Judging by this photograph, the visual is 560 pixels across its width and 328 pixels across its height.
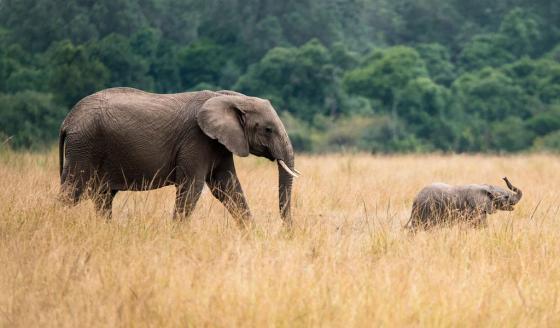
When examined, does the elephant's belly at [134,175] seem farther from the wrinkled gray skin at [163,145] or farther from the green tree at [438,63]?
the green tree at [438,63]

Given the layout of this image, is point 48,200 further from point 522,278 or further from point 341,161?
point 341,161

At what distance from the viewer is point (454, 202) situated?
8008 millimetres

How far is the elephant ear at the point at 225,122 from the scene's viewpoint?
7.61 metres

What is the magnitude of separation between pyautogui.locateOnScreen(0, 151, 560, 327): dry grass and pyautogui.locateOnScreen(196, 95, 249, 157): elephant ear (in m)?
0.60

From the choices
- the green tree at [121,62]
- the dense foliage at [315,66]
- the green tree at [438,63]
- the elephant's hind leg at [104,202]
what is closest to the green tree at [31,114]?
the dense foliage at [315,66]

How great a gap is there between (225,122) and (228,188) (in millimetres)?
607

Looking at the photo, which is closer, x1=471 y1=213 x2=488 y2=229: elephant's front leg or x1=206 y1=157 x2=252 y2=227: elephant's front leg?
x1=471 y1=213 x2=488 y2=229: elephant's front leg

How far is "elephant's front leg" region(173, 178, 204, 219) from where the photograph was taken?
299 inches

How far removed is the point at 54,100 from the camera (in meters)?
33.8

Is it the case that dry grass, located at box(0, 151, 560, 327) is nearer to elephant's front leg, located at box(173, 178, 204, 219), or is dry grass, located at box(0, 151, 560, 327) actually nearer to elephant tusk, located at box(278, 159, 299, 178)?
elephant's front leg, located at box(173, 178, 204, 219)

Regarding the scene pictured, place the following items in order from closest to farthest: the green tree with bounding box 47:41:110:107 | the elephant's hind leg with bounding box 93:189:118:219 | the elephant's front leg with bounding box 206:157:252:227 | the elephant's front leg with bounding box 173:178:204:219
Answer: the elephant's hind leg with bounding box 93:189:118:219 < the elephant's front leg with bounding box 173:178:204:219 < the elephant's front leg with bounding box 206:157:252:227 < the green tree with bounding box 47:41:110:107

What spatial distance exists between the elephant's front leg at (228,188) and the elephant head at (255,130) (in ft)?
0.82

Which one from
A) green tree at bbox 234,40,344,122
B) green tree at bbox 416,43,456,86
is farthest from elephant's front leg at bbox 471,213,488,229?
green tree at bbox 416,43,456,86

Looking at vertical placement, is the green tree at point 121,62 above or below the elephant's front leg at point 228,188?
below
